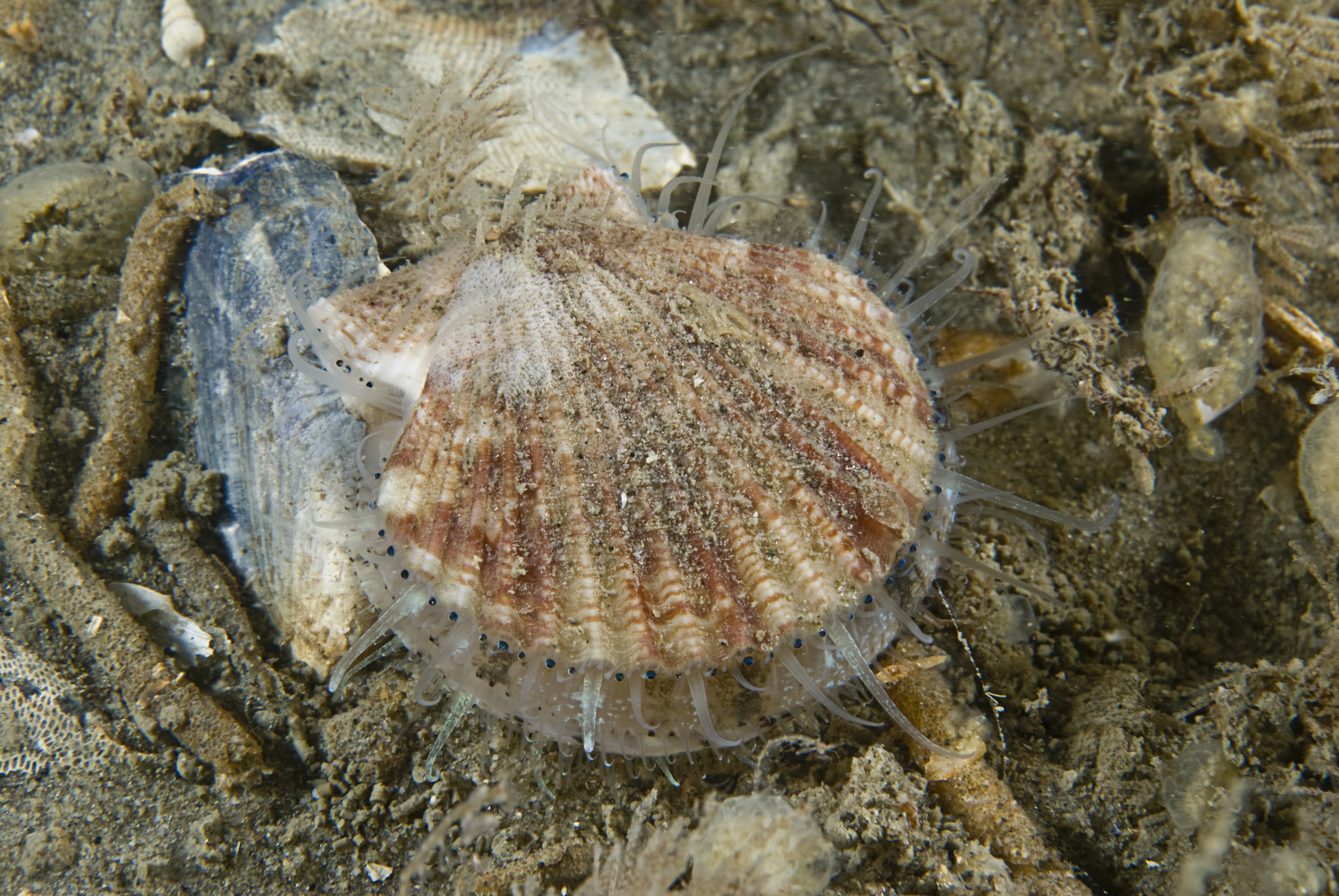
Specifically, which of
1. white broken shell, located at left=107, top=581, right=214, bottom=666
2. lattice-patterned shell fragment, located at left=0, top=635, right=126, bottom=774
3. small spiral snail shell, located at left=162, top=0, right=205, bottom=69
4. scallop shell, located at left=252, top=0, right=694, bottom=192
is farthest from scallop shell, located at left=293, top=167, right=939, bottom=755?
small spiral snail shell, located at left=162, top=0, right=205, bottom=69

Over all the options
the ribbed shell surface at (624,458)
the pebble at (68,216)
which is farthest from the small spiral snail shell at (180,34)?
the ribbed shell surface at (624,458)

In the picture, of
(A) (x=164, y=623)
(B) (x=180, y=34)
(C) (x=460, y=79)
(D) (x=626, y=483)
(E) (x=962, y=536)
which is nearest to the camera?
(D) (x=626, y=483)

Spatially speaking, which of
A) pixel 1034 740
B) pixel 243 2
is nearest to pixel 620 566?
pixel 1034 740

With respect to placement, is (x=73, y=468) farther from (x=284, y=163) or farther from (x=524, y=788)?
(x=524, y=788)

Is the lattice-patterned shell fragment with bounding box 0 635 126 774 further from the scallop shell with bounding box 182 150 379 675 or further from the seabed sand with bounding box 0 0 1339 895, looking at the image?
the scallop shell with bounding box 182 150 379 675

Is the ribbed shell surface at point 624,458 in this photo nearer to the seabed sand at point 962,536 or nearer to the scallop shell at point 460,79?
the seabed sand at point 962,536

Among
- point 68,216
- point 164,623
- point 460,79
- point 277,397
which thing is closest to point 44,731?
point 164,623

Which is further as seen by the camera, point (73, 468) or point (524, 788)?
point (73, 468)

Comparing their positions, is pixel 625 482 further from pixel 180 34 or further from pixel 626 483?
pixel 180 34
